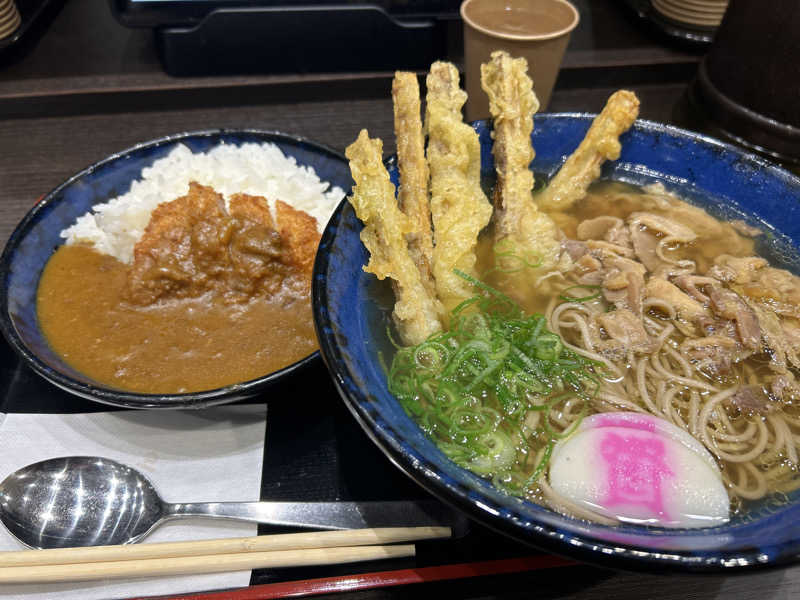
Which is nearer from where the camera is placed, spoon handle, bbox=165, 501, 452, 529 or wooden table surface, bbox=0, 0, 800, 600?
spoon handle, bbox=165, 501, 452, 529

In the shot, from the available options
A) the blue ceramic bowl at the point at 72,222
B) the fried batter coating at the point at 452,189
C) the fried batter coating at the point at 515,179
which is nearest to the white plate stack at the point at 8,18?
the blue ceramic bowl at the point at 72,222

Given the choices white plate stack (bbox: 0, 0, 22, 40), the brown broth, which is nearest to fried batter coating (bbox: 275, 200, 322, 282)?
the brown broth

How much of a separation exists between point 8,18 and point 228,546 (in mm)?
3136

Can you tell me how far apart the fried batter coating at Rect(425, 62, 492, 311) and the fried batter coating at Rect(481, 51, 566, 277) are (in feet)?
0.24

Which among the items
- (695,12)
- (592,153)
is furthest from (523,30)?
(695,12)

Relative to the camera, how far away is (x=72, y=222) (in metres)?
2.10

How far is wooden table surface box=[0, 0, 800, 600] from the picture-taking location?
2.66 m

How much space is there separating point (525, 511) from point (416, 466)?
0.21 m

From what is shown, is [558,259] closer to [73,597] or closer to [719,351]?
[719,351]

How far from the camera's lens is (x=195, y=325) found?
6.16ft

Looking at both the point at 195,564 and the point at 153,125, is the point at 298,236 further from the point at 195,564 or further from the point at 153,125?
the point at 153,125

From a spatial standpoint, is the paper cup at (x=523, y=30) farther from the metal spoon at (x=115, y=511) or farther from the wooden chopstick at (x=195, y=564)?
the wooden chopstick at (x=195, y=564)

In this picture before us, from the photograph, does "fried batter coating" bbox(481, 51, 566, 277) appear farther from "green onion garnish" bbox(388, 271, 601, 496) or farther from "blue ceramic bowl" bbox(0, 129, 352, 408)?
"blue ceramic bowl" bbox(0, 129, 352, 408)

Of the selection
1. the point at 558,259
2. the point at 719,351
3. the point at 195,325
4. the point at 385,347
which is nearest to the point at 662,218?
the point at 558,259
